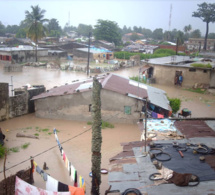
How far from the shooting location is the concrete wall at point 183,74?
24839mm

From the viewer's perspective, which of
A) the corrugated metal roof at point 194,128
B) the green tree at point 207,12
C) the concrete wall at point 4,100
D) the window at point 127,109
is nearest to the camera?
the corrugated metal roof at point 194,128

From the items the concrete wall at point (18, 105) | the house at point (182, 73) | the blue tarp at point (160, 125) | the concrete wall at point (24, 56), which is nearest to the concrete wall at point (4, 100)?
the concrete wall at point (18, 105)

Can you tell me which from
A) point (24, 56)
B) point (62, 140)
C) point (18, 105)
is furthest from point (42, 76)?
point (62, 140)

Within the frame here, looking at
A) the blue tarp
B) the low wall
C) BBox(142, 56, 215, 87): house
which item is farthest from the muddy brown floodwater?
the low wall

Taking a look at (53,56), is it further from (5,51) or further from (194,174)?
(194,174)

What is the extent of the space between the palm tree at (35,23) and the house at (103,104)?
25993 mm

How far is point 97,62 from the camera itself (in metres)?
43.1

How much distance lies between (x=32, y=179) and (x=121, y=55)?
42025 millimetres

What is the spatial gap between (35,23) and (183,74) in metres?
24.8

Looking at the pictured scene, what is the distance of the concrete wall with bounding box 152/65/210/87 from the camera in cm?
2484

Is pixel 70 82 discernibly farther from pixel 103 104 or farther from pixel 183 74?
pixel 183 74

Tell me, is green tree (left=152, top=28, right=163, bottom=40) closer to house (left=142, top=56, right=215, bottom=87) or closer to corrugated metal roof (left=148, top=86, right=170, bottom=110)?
house (left=142, top=56, right=215, bottom=87)

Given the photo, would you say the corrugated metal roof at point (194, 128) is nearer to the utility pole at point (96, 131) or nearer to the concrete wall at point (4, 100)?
the utility pole at point (96, 131)

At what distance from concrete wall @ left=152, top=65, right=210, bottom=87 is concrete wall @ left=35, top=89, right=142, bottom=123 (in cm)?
1308
